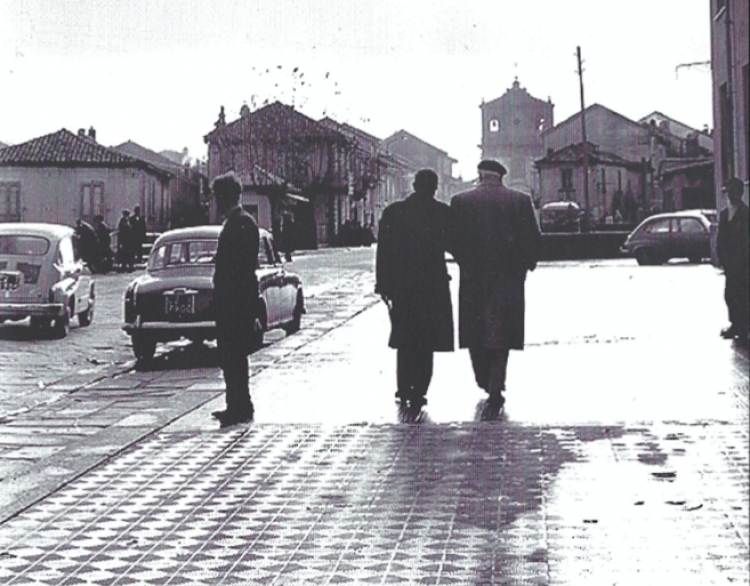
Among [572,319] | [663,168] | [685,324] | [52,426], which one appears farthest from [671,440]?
[572,319]

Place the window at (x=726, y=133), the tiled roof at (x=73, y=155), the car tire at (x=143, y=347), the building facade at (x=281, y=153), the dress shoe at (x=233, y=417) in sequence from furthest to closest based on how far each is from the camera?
the tiled roof at (x=73, y=155)
the car tire at (x=143, y=347)
the dress shoe at (x=233, y=417)
the building facade at (x=281, y=153)
the window at (x=726, y=133)

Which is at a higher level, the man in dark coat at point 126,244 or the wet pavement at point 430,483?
the man in dark coat at point 126,244

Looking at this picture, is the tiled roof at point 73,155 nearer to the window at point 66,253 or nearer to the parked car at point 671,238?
the window at point 66,253

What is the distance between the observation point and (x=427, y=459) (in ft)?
18.8

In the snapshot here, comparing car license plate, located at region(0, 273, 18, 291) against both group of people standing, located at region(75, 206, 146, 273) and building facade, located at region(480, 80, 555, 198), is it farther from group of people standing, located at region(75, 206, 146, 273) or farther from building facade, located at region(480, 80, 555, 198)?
group of people standing, located at region(75, 206, 146, 273)

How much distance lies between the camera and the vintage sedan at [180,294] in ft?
37.5

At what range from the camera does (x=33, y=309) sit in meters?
14.7

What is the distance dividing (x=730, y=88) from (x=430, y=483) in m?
3.66

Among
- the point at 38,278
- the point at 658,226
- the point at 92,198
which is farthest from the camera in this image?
the point at 92,198

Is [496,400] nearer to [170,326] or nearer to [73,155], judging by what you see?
[170,326]

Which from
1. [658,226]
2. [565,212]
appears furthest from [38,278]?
[658,226]

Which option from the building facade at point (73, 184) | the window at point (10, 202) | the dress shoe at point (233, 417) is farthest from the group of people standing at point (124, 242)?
the dress shoe at point (233, 417)

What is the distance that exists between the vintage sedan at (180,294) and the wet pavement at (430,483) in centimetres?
212

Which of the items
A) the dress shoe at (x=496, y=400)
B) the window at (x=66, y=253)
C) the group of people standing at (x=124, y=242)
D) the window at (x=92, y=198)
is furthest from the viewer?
the window at (x=92, y=198)
